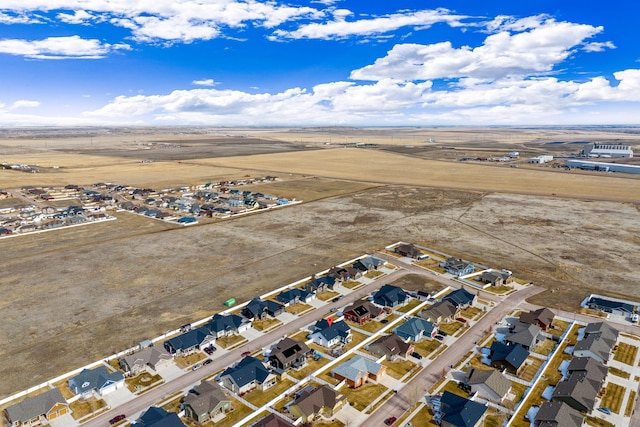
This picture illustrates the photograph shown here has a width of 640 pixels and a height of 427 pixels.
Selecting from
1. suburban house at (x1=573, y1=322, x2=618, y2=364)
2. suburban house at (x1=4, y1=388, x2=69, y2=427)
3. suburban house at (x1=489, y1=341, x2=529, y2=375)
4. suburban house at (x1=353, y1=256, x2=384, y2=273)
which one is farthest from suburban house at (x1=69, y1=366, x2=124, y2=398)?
suburban house at (x1=573, y1=322, x2=618, y2=364)

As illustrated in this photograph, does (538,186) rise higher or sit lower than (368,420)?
higher

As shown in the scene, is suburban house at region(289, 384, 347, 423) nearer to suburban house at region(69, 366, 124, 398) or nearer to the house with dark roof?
suburban house at region(69, 366, 124, 398)

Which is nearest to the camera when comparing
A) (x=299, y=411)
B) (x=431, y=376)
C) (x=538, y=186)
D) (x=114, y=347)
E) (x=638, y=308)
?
(x=299, y=411)

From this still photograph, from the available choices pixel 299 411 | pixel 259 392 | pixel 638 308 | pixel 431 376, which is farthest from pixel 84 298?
pixel 638 308

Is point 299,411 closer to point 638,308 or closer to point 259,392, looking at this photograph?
point 259,392

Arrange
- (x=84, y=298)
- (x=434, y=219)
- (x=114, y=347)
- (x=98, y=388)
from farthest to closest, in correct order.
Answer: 1. (x=434, y=219)
2. (x=84, y=298)
3. (x=114, y=347)
4. (x=98, y=388)

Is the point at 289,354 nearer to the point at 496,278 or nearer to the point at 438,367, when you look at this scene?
the point at 438,367
